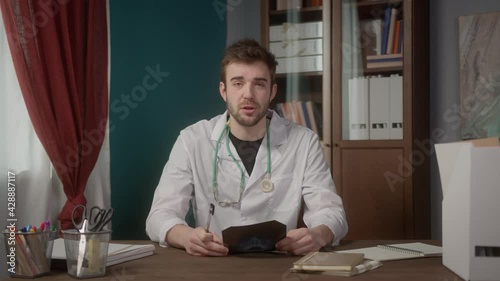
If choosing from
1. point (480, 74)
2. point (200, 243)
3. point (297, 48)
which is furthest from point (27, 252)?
point (480, 74)

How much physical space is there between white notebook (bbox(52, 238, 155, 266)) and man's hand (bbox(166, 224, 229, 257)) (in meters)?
0.11

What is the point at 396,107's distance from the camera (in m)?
3.19

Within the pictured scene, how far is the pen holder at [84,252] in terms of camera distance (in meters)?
1.32

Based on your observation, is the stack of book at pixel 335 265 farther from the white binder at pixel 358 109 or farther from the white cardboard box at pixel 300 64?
the white cardboard box at pixel 300 64

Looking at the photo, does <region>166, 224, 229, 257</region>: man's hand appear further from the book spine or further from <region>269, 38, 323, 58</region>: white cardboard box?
<region>269, 38, 323, 58</region>: white cardboard box

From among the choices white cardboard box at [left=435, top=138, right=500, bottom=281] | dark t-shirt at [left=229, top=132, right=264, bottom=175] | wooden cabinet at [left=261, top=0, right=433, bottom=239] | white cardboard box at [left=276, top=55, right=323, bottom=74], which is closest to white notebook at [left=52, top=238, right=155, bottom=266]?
dark t-shirt at [left=229, top=132, right=264, bottom=175]

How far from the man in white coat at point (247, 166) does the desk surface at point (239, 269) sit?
51cm

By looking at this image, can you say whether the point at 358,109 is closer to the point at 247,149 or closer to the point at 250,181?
the point at 247,149

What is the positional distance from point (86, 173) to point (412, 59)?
5.90 ft

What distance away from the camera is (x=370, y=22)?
3.31 metres

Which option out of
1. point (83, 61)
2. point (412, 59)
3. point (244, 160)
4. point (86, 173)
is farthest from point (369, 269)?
point (412, 59)

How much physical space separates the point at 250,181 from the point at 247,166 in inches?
3.2

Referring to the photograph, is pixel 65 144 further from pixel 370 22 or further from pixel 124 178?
pixel 370 22

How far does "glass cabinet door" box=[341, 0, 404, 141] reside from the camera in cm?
320
